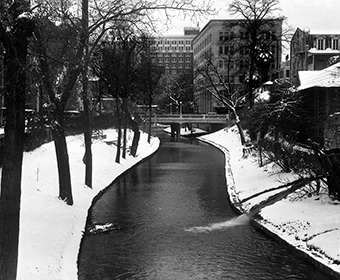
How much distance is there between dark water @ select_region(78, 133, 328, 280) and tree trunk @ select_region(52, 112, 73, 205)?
1.47 m

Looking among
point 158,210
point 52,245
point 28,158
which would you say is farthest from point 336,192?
point 28,158

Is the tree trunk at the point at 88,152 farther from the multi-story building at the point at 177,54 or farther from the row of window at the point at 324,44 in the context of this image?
the multi-story building at the point at 177,54

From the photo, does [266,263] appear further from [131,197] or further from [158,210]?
[131,197]

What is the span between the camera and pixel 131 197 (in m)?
21.7

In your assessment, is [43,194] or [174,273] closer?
[174,273]

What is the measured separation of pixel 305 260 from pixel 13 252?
7643 mm

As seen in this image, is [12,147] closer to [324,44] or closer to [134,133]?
[134,133]

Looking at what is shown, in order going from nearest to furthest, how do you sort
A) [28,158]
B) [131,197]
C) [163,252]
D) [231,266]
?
[231,266] < [163,252] < [131,197] < [28,158]

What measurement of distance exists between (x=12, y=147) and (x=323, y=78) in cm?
2299

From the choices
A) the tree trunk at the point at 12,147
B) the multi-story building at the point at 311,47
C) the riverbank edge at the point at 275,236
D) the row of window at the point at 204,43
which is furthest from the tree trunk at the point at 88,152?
the row of window at the point at 204,43

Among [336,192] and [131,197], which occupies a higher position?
[336,192]

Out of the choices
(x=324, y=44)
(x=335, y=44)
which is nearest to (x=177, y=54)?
(x=324, y=44)

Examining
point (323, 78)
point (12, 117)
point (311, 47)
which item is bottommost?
point (12, 117)

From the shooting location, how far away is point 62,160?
1659 cm
